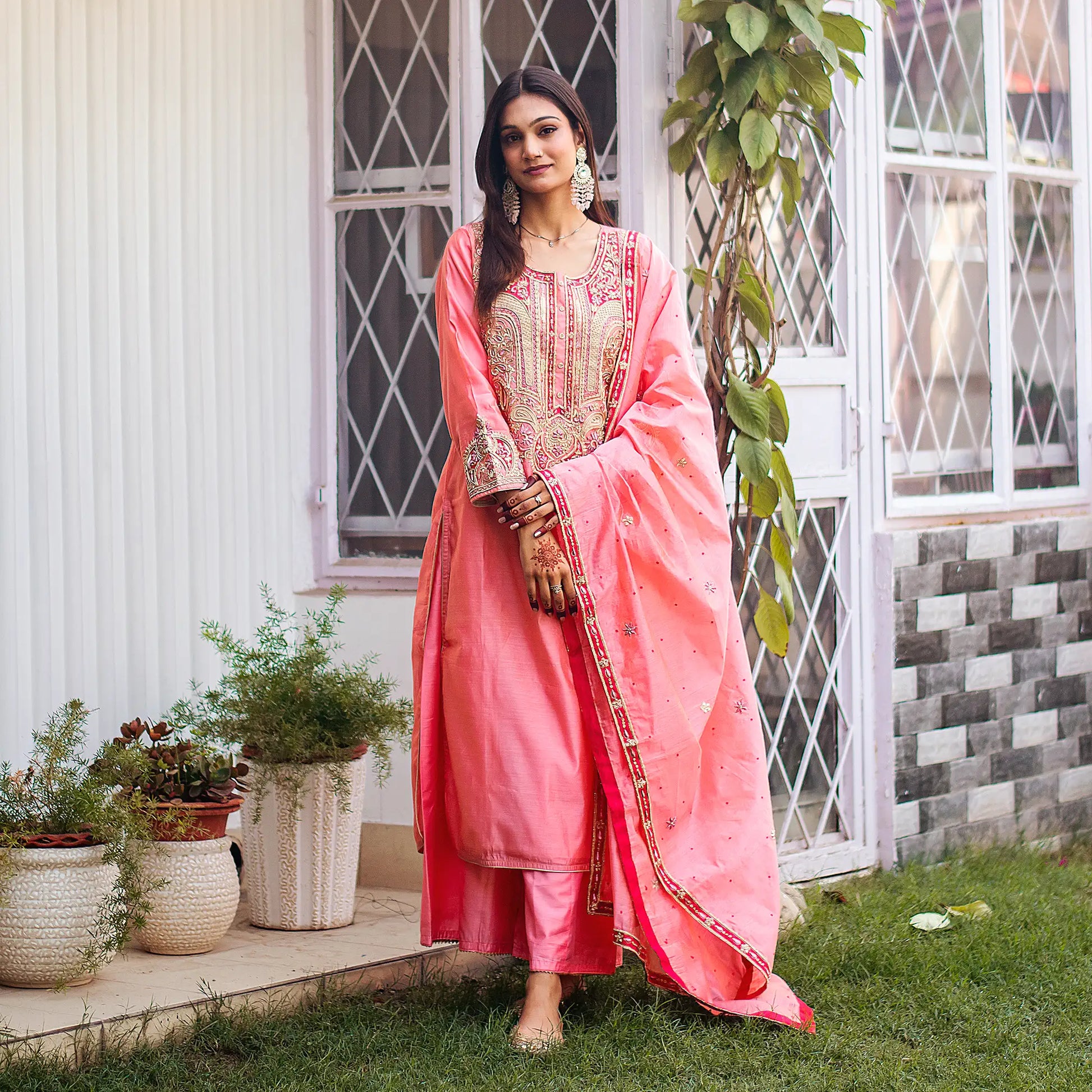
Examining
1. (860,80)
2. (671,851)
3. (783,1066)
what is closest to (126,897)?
(671,851)

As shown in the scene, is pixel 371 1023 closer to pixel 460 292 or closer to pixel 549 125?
pixel 460 292

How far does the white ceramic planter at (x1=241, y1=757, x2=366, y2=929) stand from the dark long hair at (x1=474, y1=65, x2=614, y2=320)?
1.09 meters

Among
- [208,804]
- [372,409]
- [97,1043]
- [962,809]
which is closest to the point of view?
[97,1043]

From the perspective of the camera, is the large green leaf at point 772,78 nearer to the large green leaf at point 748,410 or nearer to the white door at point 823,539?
the white door at point 823,539

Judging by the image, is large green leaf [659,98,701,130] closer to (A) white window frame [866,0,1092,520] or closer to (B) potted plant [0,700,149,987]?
(A) white window frame [866,0,1092,520]

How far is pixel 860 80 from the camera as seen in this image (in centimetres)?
379

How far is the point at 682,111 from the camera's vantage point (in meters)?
3.30

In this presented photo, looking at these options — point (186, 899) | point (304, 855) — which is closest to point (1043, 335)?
point (304, 855)

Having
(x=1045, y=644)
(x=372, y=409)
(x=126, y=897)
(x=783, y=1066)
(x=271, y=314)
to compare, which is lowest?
(x=783, y=1066)

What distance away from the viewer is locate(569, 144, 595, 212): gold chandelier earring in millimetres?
2816

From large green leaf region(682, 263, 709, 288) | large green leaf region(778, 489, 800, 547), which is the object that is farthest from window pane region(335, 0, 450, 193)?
large green leaf region(778, 489, 800, 547)

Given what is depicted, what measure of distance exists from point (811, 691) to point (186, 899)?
5.31ft

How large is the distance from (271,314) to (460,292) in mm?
1088

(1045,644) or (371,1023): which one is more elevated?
(1045,644)
